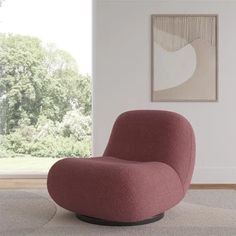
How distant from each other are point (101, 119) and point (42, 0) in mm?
1734

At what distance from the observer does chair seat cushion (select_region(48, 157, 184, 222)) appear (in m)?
2.42

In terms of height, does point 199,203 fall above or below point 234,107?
below

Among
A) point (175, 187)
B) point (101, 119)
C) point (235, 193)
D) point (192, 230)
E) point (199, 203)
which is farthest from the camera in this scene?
point (101, 119)

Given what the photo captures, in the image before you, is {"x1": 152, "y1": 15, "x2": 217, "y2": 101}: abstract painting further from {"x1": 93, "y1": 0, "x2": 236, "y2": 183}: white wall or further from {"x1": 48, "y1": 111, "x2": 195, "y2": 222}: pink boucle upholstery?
{"x1": 48, "y1": 111, "x2": 195, "y2": 222}: pink boucle upholstery

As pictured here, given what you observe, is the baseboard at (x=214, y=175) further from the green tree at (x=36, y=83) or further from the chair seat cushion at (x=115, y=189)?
the chair seat cushion at (x=115, y=189)

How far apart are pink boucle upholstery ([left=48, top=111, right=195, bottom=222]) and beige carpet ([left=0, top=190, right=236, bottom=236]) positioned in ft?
0.32

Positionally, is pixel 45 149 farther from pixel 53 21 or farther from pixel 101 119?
pixel 53 21

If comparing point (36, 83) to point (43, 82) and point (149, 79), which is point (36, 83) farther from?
point (149, 79)

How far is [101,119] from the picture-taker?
15.6 feet

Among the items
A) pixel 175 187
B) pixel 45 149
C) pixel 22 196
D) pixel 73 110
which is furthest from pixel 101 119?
pixel 175 187

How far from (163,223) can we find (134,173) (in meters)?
0.49

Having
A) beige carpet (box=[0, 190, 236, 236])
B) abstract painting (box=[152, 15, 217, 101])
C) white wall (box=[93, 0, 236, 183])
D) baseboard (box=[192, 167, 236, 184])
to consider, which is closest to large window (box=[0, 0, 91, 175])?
white wall (box=[93, 0, 236, 183])

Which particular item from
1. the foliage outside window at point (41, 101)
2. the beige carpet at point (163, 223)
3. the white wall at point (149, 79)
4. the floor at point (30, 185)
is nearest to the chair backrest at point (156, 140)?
the beige carpet at point (163, 223)

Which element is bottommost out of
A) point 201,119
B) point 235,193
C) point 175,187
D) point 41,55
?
point 235,193
